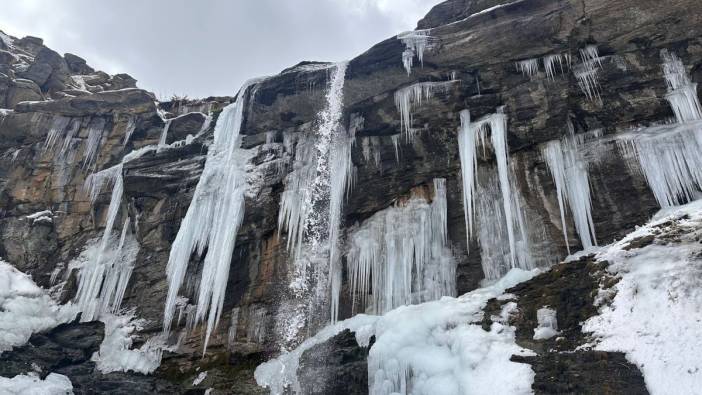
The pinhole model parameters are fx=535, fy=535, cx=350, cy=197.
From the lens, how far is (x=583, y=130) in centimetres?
1299

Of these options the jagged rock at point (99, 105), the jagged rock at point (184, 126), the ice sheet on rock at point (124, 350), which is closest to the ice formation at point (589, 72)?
the jagged rock at point (184, 126)

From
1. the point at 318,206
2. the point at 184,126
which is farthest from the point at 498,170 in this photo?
the point at 184,126

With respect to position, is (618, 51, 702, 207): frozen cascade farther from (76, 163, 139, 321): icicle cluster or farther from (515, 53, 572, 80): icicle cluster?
(76, 163, 139, 321): icicle cluster

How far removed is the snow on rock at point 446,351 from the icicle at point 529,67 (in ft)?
18.8

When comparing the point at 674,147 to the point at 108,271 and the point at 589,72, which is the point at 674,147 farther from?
the point at 108,271

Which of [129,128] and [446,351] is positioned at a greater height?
[129,128]

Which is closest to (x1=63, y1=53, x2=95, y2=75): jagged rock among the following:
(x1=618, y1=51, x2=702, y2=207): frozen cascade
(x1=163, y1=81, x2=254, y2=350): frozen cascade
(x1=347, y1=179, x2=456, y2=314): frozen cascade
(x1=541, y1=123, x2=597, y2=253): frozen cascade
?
(x1=163, y1=81, x2=254, y2=350): frozen cascade

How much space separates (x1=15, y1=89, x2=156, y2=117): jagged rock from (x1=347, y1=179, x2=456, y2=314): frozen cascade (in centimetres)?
1094

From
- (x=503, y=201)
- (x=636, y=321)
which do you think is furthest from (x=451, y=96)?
(x=636, y=321)

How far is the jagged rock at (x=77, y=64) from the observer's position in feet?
81.3

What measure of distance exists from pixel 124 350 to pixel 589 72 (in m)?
14.6

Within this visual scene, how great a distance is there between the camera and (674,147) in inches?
464

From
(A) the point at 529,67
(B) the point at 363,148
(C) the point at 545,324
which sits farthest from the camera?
(B) the point at 363,148

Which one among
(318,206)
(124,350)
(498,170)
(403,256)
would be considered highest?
(498,170)
